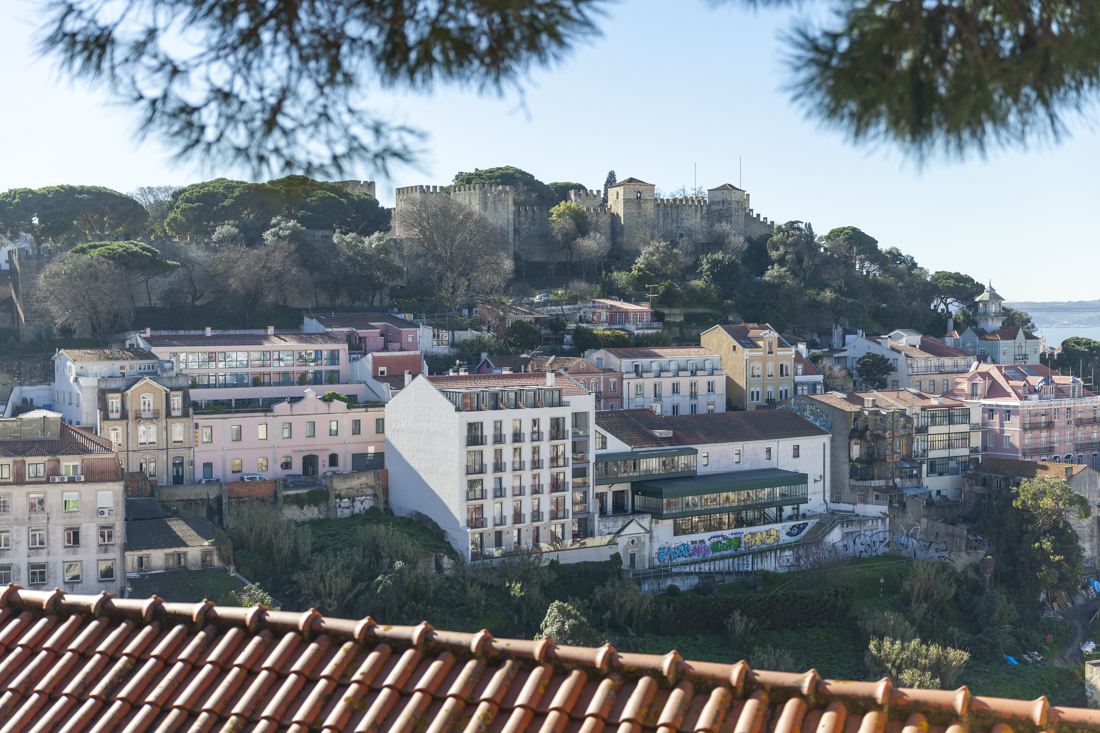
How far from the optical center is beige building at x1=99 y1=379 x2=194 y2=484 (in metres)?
29.8

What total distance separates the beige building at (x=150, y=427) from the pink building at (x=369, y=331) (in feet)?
32.9

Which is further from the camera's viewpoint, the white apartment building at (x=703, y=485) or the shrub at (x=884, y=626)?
the white apartment building at (x=703, y=485)

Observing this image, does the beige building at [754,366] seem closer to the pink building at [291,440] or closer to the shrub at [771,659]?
the pink building at [291,440]

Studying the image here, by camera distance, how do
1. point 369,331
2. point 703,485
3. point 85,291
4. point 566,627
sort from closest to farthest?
point 566,627, point 703,485, point 85,291, point 369,331

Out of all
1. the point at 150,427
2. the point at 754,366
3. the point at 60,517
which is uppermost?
the point at 754,366

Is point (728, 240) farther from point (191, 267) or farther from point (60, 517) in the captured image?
point (60, 517)

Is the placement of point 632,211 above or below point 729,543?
above

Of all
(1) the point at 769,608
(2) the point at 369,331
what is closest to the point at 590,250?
(2) the point at 369,331

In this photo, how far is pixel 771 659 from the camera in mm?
25422

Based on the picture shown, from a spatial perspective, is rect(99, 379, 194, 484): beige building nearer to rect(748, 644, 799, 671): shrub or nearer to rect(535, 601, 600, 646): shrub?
rect(535, 601, 600, 646): shrub

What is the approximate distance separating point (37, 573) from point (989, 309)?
55.5m

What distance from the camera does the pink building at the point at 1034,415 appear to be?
41.8 m

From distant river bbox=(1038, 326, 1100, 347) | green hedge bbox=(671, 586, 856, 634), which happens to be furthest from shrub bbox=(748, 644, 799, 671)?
distant river bbox=(1038, 326, 1100, 347)

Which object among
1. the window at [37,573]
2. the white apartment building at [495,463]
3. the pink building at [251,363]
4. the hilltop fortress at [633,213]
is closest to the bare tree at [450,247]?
the hilltop fortress at [633,213]
